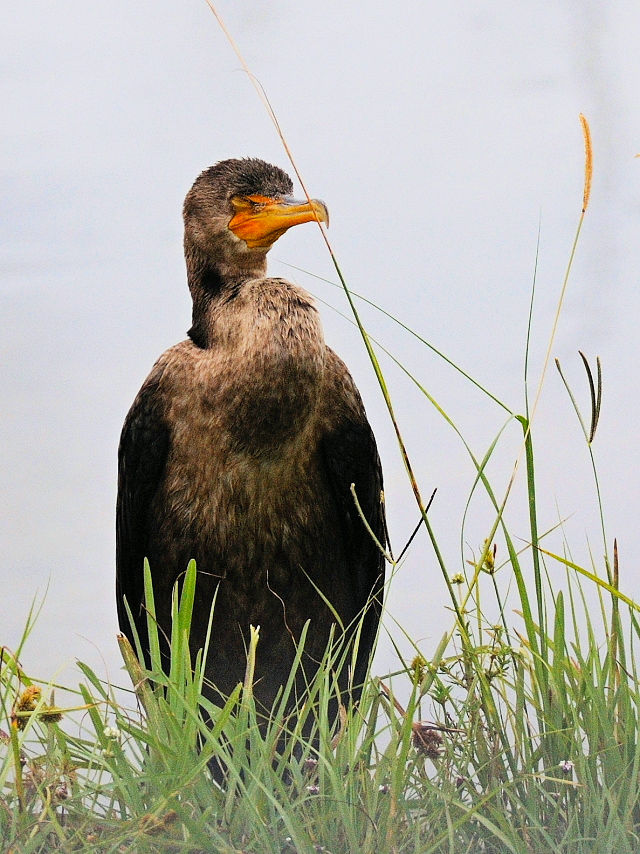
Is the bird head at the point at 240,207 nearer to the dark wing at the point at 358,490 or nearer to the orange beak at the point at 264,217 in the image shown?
the orange beak at the point at 264,217

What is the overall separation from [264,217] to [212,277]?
13 centimetres

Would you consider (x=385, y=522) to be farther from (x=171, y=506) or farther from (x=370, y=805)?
(x=370, y=805)

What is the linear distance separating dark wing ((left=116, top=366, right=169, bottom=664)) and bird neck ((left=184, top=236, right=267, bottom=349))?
0.36ft

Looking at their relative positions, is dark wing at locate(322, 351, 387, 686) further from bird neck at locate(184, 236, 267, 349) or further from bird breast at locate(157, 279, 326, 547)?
bird neck at locate(184, 236, 267, 349)

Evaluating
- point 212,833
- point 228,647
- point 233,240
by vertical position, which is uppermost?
point 233,240

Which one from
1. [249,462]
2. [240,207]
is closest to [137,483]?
[249,462]

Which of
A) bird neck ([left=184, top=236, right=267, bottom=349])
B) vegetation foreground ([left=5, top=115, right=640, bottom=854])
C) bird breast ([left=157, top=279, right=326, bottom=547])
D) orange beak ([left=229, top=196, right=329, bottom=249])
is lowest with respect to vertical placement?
vegetation foreground ([left=5, top=115, right=640, bottom=854])

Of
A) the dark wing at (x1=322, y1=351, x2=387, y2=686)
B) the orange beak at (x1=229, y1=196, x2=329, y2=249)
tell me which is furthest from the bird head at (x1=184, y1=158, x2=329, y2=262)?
the dark wing at (x1=322, y1=351, x2=387, y2=686)

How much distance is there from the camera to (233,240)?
1.68 m

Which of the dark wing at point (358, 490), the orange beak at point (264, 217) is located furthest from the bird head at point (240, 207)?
the dark wing at point (358, 490)

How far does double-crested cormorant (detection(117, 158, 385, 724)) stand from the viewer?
1628 mm

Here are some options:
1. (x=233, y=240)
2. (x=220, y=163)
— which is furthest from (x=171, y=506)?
(x=220, y=163)

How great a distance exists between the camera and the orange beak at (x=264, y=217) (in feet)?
5.31

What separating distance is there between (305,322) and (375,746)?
0.61m
